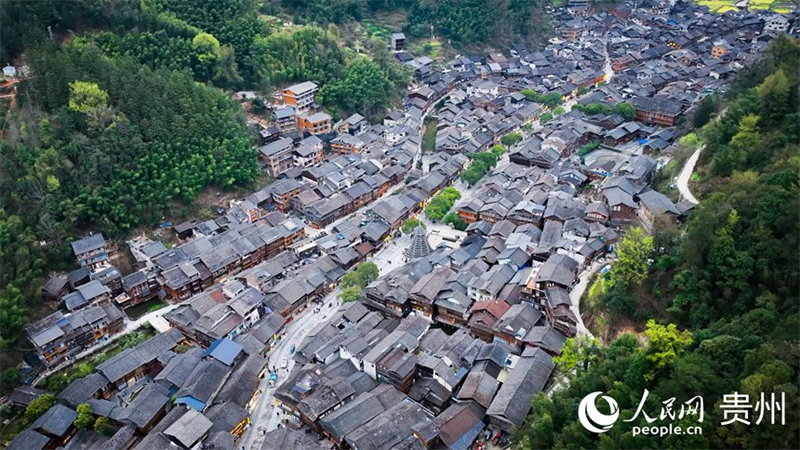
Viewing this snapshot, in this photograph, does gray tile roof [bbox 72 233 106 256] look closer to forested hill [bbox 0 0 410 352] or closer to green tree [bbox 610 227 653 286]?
forested hill [bbox 0 0 410 352]

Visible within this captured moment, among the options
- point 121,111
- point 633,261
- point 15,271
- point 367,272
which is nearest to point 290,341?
point 367,272

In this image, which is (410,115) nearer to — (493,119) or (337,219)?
(493,119)

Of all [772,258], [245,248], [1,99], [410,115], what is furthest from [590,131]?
[1,99]

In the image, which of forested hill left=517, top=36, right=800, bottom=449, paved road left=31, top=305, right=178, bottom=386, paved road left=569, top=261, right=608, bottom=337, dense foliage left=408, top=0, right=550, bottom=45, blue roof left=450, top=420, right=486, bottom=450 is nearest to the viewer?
forested hill left=517, top=36, right=800, bottom=449

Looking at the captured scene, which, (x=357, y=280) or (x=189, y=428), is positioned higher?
(x=189, y=428)

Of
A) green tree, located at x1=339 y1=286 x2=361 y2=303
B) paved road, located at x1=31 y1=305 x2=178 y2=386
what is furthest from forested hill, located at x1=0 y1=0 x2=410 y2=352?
→ green tree, located at x1=339 y1=286 x2=361 y2=303

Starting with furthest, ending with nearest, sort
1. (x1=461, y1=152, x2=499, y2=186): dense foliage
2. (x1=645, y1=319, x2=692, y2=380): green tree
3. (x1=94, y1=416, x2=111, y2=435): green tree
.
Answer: (x1=461, y1=152, x2=499, y2=186): dense foliage
(x1=94, y1=416, x2=111, y2=435): green tree
(x1=645, y1=319, x2=692, y2=380): green tree

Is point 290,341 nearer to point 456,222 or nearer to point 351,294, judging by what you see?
point 351,294
